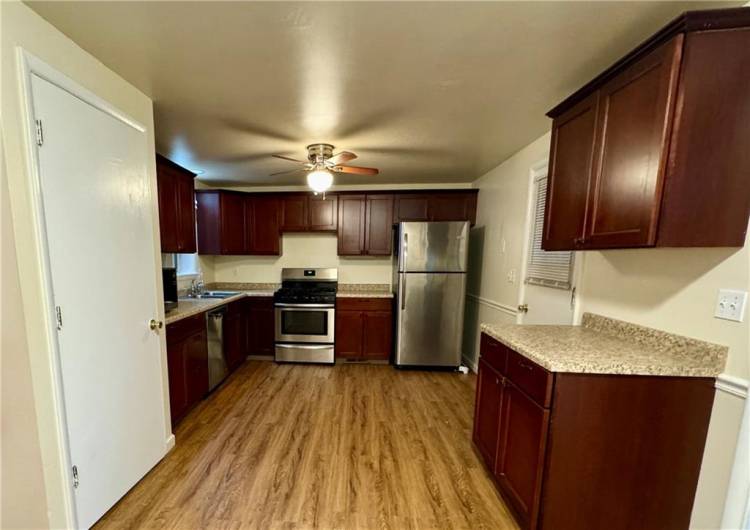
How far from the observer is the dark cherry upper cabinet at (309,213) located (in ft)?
12.4

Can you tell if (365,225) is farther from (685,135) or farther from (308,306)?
(685,135)

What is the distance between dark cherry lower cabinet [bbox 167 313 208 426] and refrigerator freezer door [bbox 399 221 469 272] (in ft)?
7.02

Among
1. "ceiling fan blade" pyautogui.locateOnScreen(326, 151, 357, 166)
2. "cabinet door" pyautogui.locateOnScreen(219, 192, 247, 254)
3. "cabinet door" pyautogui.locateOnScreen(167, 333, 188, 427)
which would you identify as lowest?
"cabinet door" pyautogui.locateOnScreen(167, 333, 188, 427)

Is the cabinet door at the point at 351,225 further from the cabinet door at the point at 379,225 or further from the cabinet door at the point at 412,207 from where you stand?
the cabinet door at the point at 412,207

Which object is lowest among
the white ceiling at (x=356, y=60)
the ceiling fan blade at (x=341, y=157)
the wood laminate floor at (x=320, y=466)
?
the wood laminate floor at (x=320, y=466)

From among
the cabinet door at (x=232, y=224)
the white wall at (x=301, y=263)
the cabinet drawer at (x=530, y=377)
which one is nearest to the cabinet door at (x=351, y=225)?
the white wall at (x=301, y=263)

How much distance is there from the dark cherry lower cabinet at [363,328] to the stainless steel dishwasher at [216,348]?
1.29 metres

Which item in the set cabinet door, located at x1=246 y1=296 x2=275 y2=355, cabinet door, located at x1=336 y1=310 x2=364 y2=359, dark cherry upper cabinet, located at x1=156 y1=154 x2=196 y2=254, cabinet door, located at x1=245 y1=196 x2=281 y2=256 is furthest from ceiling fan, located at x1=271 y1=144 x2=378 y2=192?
cabinet door, located at x1=246 y1=296 x2=275 y2=355

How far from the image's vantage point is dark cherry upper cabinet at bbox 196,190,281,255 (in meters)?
3.61

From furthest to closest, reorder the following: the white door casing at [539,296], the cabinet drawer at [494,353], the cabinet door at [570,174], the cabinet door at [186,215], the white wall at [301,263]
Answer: the white wall at [301,263]
the cabinet door at [186,215]
the white door casing at [539,296]
the cabinet drawer at [494,353]
the cabinet door at [570,174]

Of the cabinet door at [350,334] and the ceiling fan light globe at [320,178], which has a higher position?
the ceiling fan light globe at [320,178]

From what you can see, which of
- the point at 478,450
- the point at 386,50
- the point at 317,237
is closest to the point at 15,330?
the point at 386,50

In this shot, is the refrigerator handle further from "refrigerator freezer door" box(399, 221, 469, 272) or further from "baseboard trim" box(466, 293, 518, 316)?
"baseboard trim" box(466, 293, 518, 316)

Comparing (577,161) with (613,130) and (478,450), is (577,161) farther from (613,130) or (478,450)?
(478,450)
